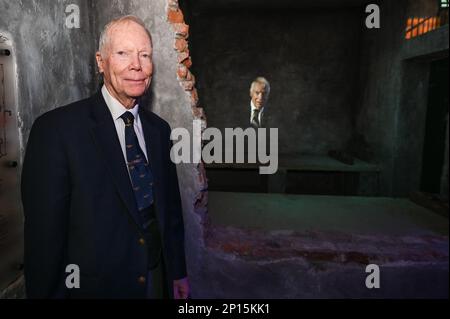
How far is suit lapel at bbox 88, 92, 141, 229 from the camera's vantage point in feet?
4.65

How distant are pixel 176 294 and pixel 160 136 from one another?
957 millimetres

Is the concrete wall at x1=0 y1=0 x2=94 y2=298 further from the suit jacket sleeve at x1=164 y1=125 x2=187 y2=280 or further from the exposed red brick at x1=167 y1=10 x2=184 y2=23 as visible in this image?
A: the suit jacket sleeve at x1=164 y1=125 x2=187 y2=280

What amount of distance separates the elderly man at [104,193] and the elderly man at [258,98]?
7020mm

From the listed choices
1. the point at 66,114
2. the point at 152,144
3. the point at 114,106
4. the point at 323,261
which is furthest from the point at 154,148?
the point at 323,261

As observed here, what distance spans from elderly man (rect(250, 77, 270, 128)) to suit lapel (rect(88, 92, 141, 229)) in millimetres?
7229

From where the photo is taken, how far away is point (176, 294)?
184cm

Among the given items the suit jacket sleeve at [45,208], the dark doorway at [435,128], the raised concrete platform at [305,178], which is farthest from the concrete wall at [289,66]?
the suit jacket sleeve at [45,208]

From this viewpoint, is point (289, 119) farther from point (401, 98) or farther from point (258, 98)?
point (401, 98)

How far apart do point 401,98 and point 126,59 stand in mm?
5397

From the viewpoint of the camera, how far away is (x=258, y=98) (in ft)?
27.8

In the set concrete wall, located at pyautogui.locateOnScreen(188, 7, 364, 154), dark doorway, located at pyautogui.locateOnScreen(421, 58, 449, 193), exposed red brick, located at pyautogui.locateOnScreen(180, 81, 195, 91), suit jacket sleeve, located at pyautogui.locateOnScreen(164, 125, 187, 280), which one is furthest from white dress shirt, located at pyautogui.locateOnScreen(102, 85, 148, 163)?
concrete wall, located at pyautogui.locateOnScreen(188, 7, 364, 154)

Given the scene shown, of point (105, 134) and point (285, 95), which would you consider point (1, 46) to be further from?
point (285, 95)

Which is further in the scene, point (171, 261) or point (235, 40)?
point (235, 40)

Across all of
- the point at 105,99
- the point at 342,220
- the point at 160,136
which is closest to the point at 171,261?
the point at 160,136
